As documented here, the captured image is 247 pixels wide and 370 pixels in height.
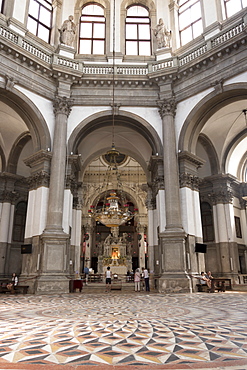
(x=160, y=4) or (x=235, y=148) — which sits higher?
(x=160, y=4)

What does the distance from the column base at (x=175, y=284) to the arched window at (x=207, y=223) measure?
22.9ft

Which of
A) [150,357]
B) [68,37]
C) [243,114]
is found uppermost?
[68,37]

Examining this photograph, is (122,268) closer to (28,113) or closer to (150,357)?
(28,113)

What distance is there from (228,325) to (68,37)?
1539 centimetres

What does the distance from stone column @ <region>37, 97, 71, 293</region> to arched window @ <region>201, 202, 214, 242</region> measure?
9536mm

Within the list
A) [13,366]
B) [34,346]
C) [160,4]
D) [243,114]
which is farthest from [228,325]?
[160,4]

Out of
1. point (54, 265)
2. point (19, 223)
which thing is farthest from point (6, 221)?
point (54, 265)

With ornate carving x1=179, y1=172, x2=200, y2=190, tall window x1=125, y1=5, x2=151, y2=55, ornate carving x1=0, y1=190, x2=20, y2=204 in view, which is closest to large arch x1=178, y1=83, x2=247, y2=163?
ornate carving x1=179, y1=172, x2=200, y2=190

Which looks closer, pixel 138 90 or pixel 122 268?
pixel 138 90

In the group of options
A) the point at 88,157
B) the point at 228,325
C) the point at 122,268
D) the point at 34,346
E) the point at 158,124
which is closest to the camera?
Result: the point at 34,346

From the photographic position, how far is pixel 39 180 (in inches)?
540

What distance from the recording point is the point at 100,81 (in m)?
15.2

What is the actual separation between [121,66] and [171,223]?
8.52m

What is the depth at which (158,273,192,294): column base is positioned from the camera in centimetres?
1200
